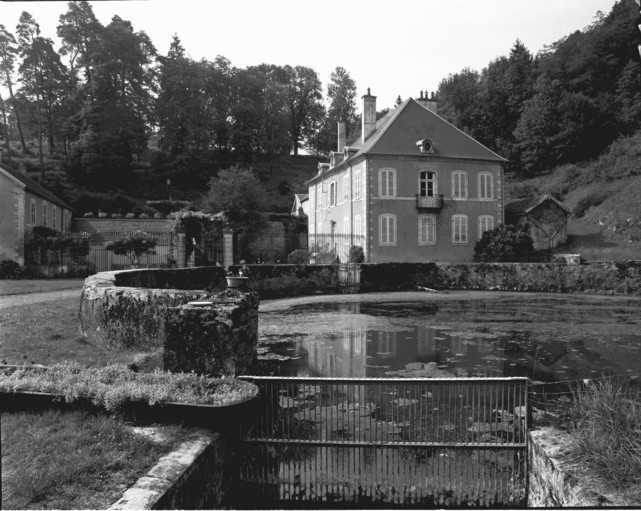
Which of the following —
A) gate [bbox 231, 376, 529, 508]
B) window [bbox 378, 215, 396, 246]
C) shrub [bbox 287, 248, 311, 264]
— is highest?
window [bbox 378, 215, 396, 246]

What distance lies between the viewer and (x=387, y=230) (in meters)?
30.2

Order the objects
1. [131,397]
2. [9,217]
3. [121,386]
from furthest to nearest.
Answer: [9,217] → [121,386] → [131,397]

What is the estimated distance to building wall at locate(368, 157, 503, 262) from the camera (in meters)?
30.0

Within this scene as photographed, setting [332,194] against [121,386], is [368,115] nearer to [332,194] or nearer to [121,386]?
[332,194]

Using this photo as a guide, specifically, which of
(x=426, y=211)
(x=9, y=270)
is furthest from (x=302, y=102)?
(x=9, y=270)

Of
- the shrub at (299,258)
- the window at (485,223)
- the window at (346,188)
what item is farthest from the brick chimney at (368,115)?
the window at (485,223)

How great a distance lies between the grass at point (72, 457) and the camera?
8.58 feet

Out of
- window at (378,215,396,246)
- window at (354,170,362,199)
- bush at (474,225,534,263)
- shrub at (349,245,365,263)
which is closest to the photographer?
bush at (474,225,534,263)

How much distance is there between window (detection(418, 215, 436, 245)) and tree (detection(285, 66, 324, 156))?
32.5 metres

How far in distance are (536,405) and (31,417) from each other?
460 centimetres

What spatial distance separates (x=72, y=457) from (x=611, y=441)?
11.8 ft

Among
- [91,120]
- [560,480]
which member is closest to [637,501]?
[560,480]

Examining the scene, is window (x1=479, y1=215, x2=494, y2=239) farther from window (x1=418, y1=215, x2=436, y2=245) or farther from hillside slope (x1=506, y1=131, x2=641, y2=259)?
hillside slope (x1=506, y1=131, x2=641, y2=259)

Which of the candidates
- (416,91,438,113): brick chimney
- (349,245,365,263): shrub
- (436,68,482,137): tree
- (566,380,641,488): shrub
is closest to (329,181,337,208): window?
(349,245,365,263): shrub
